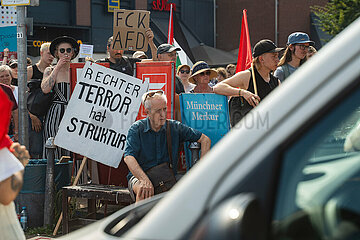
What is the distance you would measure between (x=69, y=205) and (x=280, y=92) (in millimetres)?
4960

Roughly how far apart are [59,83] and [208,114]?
1848mm

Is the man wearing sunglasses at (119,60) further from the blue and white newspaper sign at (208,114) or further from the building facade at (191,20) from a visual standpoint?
the building facade at (191,20)

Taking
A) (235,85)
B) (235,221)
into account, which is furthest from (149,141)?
(235,221)

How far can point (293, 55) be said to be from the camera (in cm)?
618

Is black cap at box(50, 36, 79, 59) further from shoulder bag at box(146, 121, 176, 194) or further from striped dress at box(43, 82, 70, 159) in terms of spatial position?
shoulder bag at box(146, 121, 176, 194)

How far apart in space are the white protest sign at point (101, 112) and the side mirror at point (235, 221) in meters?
4.66

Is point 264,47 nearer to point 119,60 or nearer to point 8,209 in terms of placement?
point 119,60

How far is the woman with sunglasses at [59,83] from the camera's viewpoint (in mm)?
6148

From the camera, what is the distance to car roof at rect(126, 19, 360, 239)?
1.25 metres

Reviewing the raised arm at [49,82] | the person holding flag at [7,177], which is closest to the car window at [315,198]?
the person holding flag at [7,177]

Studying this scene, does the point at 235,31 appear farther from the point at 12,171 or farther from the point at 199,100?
the point at 12,171

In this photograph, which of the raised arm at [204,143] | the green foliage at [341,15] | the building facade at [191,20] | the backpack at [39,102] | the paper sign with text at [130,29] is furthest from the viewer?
the building facade at [191,20]

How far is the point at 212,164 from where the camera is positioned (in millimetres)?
1274

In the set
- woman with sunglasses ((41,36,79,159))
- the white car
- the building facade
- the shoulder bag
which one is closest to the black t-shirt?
woman with sunglasses ((41,36,79,159))
